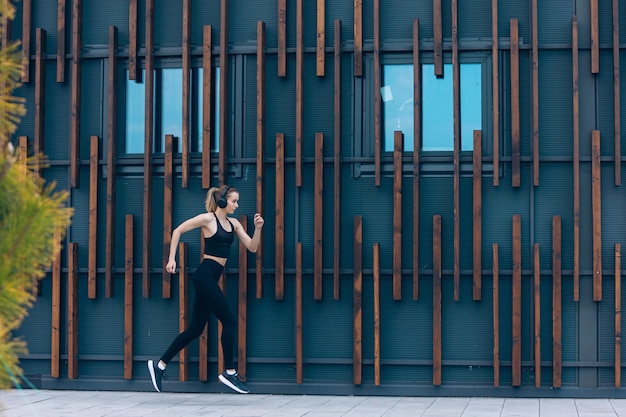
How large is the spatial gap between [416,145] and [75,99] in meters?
3.39

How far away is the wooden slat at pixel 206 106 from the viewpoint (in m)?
10.9

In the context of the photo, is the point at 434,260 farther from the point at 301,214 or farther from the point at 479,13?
the point at 479,13

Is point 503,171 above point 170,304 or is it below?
above

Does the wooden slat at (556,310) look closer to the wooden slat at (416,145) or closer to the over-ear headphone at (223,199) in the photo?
the wooden slat at (416,145)

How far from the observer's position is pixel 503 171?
34.8 ft

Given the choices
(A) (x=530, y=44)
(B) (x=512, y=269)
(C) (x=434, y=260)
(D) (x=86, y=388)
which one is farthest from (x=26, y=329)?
(A) (x=530, y=44)

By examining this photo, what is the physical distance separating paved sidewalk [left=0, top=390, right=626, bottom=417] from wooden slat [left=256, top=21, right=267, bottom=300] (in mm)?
1344

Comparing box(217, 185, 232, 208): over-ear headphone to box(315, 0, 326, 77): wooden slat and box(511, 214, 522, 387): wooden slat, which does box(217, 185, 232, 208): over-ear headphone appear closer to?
box(315, 0, 326, 77): wooden slat

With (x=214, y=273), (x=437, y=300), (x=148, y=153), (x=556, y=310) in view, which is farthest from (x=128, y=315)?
(x=556, y=310)

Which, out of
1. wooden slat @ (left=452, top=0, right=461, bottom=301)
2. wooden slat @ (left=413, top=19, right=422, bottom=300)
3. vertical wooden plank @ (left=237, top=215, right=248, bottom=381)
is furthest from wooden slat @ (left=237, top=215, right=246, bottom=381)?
wooden slat @ (left=452, top=0, right=461, bottom=301)

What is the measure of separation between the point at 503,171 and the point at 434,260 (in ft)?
3.47

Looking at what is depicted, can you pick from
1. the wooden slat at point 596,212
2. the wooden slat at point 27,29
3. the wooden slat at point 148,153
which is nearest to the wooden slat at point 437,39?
the wooden slat at point 596,212

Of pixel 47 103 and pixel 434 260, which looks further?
pixel 47 103

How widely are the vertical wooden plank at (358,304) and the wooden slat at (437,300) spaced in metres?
0.69
